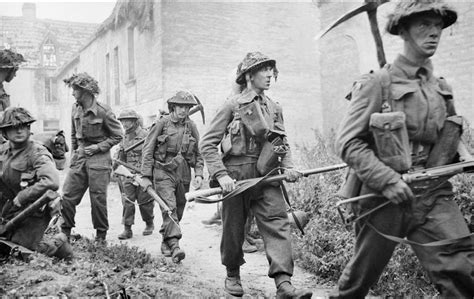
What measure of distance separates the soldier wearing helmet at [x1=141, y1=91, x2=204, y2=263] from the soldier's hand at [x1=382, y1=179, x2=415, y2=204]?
4.15 m

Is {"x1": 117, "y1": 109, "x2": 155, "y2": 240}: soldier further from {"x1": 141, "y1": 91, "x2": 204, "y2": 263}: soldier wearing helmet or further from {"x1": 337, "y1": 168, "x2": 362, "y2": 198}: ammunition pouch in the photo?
{"x1": 337, "y1": 168, "x2": 362, "y2": 198}: ammunition pouch

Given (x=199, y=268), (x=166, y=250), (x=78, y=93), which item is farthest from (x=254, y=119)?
(x=78, y=93)

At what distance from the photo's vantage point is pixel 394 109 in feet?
12.1

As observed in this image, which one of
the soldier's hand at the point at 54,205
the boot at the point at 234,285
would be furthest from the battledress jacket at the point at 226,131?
the soldier's hand at the point at 54,205

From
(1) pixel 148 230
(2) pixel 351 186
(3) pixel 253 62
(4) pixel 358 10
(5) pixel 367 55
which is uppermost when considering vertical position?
(4) pixel 358 10

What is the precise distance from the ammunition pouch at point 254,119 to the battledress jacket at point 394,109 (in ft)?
4.88

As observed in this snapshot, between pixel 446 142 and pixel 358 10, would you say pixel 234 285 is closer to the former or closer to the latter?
pixel 446 142

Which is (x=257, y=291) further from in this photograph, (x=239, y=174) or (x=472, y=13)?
(x=472, y=13)

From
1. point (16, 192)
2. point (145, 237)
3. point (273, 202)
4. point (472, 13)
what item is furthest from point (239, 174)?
point (472, 13)

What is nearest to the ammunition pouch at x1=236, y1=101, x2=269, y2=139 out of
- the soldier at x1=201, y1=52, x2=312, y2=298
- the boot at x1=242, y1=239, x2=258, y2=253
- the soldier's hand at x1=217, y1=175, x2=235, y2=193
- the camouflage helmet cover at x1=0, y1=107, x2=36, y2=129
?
the soldier at x1=201, y1=52, x2=312, y2=298

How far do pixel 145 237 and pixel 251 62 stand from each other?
507 centimetres

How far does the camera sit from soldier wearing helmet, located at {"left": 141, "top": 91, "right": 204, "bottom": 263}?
752 centimetres

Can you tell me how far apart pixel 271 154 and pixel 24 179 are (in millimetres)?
2920

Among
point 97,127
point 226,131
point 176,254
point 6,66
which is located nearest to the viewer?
point 226,131
